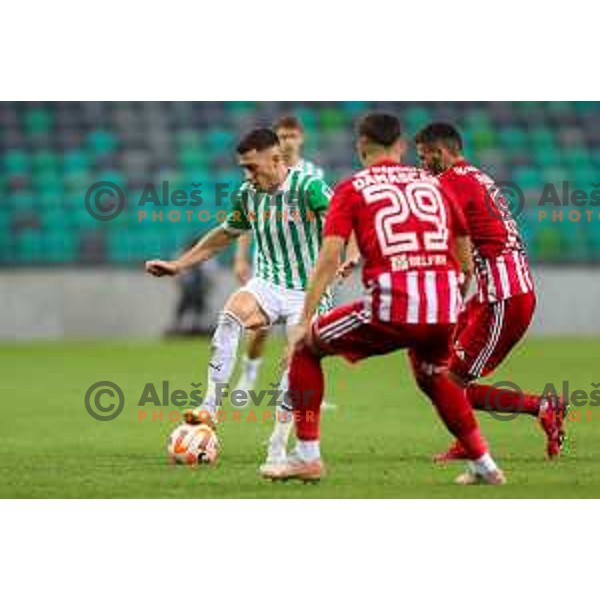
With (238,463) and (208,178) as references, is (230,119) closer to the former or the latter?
(208,178)

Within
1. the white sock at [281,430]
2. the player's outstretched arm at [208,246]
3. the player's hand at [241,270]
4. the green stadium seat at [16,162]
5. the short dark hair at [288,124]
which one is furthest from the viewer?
the green stadium seat at [16,162]

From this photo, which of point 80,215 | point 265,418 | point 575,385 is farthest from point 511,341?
point 80,215

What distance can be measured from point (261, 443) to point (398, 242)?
3.15 m

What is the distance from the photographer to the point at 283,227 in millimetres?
9766

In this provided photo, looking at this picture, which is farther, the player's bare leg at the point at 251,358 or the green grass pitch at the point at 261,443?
the player's bare leg at the point at 251,358

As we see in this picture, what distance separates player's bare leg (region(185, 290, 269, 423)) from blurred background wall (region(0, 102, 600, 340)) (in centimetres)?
1345

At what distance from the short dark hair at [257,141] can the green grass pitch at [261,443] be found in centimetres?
177

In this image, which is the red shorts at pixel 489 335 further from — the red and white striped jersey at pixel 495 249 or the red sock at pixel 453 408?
the red sock at pixel 453 408

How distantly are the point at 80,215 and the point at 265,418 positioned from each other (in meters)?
12.5

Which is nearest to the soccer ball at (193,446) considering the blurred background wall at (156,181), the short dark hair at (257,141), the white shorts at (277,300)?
the white shorts at (277,300)

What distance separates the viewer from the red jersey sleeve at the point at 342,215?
26.2ft

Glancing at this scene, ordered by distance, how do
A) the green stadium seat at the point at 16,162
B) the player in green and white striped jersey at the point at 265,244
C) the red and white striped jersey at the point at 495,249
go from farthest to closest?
the green stadium seat at the point at 16,162 → the red and white striped jersey at the point at 495,249 → the player in green and white striped jersey at the point at 265,244

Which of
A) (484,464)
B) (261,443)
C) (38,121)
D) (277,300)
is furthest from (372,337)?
(38,121)

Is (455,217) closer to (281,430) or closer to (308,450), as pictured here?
(308,450)
